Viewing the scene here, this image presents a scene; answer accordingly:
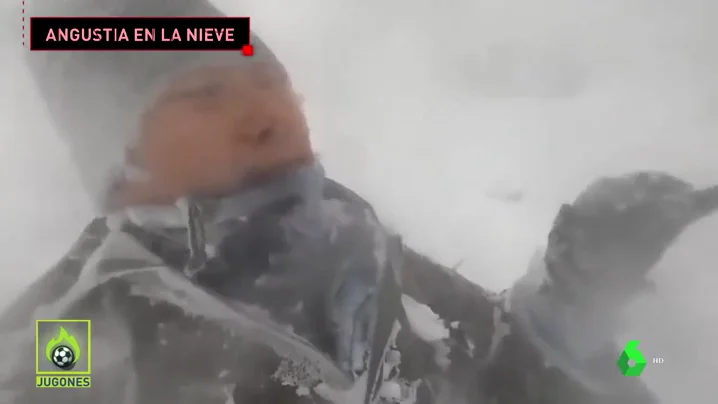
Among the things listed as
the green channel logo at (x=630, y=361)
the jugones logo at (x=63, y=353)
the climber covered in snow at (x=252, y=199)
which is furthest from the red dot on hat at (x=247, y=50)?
the green channel logo at (x=630, y=361)

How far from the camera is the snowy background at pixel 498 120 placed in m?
0.98

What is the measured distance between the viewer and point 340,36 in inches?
38.8

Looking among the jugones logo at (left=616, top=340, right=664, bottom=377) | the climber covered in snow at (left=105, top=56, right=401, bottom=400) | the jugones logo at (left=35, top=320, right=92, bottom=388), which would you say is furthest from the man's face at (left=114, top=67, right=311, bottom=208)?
the jugones logo at (left=616, top=340, right=664, bottom=377)

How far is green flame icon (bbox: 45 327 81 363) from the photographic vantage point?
3.09 ft

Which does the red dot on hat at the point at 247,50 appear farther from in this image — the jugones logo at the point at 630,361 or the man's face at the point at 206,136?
the jugones logo at the point at 630,361

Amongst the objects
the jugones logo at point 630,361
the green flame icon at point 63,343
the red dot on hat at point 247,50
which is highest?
the red dot on hat at point 247,50

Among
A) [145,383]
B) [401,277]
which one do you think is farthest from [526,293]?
[145,383]

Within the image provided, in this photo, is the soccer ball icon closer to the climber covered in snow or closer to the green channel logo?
the climber covered in snow

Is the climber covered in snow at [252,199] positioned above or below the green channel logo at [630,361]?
above

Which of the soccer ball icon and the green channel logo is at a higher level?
the soccer ball icon

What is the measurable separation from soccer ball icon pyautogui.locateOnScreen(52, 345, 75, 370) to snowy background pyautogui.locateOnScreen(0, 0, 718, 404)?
0.30m

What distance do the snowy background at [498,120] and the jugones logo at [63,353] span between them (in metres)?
0.26

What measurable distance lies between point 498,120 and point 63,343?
2.96 ft

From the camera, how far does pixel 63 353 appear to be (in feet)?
3.08
